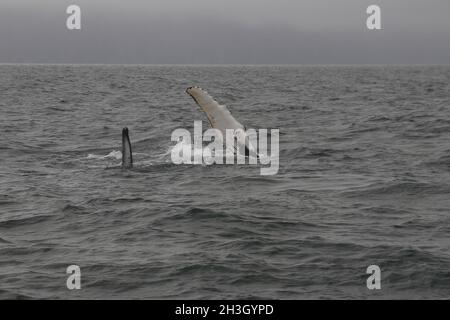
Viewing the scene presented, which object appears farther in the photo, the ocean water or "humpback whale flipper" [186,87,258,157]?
"humpback whale flipper" [186,87,258,157]

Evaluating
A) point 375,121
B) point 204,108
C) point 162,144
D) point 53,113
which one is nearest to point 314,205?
point 204,108

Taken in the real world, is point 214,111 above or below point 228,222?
above

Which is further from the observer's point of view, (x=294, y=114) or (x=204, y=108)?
(x=294, y=114)

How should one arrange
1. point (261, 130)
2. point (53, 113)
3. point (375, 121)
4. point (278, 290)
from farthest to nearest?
1. point (53, 113)
2. point (375, 121)
3. point (261, 130)
4. point (278, 290)

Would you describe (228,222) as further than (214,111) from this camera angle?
No

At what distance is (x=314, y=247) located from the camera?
41.1 ft

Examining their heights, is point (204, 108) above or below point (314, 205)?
above

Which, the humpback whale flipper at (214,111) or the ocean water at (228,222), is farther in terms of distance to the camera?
the humpback whale flipper at (214,111)

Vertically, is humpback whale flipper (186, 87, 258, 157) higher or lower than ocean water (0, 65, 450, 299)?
higher

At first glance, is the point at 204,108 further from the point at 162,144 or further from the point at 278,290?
the point at 162,144

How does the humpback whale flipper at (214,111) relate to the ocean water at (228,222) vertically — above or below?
above
